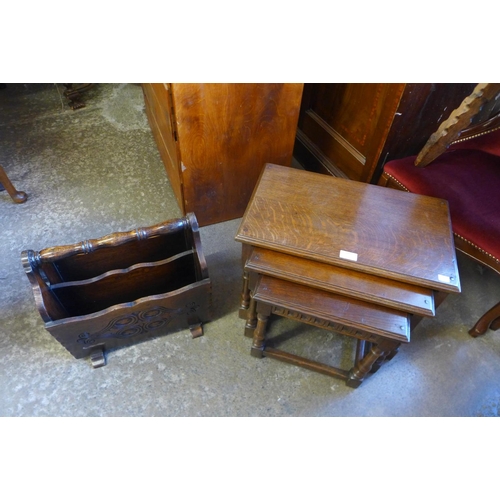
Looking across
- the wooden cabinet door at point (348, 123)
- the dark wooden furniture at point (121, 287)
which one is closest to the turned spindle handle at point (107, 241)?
the dark wooden furniture at point (121, 287)

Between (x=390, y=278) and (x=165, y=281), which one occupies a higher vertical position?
(x=390, y=278)

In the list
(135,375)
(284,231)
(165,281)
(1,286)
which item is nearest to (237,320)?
(165,281)

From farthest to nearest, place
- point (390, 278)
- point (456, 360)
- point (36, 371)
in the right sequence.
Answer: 1. point (456, 360)
2. point (36, 371)
3. point (390, 278)

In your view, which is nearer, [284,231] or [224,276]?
[284,231]

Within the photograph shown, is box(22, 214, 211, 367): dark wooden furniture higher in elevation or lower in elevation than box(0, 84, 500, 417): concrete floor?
higher

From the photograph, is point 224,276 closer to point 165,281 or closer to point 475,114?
point 165,281

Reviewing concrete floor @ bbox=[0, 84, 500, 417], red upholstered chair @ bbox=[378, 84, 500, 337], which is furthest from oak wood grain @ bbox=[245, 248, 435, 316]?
concrete floor @ bbox=[0, 84, 500, 417]

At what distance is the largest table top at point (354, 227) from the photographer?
39.1 inches

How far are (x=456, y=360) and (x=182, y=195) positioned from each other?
1400 millimetres

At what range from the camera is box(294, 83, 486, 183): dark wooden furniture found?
1.31 meters

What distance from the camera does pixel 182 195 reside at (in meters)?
1.61

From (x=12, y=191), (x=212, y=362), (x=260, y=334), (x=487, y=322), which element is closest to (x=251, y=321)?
(x=260, y=334)

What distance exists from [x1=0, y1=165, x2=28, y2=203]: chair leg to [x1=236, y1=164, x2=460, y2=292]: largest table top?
4.59 ft

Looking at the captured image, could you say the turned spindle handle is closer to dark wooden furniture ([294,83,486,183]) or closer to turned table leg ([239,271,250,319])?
turned table leg ([239,271,250,319])
